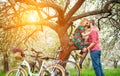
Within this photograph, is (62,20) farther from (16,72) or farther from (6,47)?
(16,72)

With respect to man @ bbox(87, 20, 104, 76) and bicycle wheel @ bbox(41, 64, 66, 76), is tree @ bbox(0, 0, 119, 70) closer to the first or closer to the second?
bicycle wheel @ bbox(41, 64, 66, 76)

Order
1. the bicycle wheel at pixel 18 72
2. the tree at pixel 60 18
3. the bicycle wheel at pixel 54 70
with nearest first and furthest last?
the bicycle wheel at pixel 54 70
the bicycle wheel at pixel 18 72
the tree at pixel 60 18

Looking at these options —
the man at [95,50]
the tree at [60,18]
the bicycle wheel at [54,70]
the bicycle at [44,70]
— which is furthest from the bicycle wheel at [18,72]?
the tree at [60,18]

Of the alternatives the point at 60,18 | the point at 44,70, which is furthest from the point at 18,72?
the point at 60,18

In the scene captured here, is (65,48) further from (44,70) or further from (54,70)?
(54,70)

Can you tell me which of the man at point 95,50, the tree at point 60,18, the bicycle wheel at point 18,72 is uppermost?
the tree at point 60,18

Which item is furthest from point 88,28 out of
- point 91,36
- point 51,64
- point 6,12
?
point 6,12

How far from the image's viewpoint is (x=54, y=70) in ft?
39.2

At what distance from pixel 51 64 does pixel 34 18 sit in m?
7.84

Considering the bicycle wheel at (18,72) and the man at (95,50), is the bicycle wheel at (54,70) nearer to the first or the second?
the bicycle wheel at (18,72)

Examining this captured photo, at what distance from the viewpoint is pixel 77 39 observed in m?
14.3

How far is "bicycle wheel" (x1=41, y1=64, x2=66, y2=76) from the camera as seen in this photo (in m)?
11.9

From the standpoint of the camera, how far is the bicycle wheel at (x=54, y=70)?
38.9 ft

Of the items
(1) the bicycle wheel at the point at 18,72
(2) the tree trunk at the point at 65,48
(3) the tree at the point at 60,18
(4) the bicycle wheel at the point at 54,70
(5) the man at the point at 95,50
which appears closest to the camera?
(5) the man at the point at 95,50
